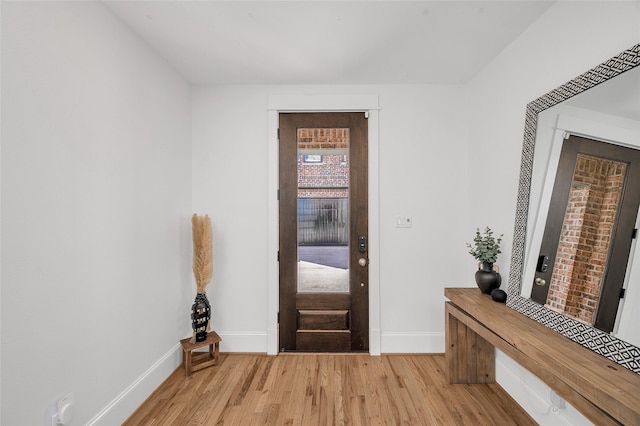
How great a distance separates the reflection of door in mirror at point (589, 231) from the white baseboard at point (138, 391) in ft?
8.62

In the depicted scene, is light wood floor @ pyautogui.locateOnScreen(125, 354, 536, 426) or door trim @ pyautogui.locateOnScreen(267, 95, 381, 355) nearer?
light wood floor @ pyautogui.locateOnScreen(125, 354, 536, 426)

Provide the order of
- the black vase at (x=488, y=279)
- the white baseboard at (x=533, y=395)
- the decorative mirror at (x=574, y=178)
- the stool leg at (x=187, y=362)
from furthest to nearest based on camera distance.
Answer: the stool leg at (x=187, y=362) → the black vase at (x=488, y=279) → the white baseboard at (x=533, y=395) → the decorative mirror at (x=574, y=178)

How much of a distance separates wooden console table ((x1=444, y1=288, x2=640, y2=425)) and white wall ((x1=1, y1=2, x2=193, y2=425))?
2245 millimetres

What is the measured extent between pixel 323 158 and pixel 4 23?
2067mm

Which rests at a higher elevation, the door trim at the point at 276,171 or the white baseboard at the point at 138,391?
the door trim at the point at 276,171

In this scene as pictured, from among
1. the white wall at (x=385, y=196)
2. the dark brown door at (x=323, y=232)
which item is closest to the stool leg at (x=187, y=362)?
the white wall at (x=385, y=196)

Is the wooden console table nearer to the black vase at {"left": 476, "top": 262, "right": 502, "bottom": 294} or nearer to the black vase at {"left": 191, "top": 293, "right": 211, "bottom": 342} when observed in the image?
the black vase at {"left": 476, "top": 262, "right": 502, "bottom": 294}

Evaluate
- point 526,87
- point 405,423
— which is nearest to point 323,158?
point 526,87

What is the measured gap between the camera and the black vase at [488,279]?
205cm

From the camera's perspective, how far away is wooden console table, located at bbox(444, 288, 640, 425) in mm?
1010

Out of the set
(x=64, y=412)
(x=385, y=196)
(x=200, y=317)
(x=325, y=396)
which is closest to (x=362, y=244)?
(x=385, y=196)

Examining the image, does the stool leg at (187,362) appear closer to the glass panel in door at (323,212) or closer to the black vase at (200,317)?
the black vase at (200,317)

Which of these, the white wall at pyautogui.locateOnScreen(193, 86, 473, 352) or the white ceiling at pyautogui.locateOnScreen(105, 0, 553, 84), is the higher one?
the white ceiling at pyautogui.locateOnScreen(105, 0, 553, 84)

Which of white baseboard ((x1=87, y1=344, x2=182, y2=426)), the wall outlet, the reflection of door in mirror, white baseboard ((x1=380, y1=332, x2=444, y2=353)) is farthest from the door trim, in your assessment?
the wall outlet
